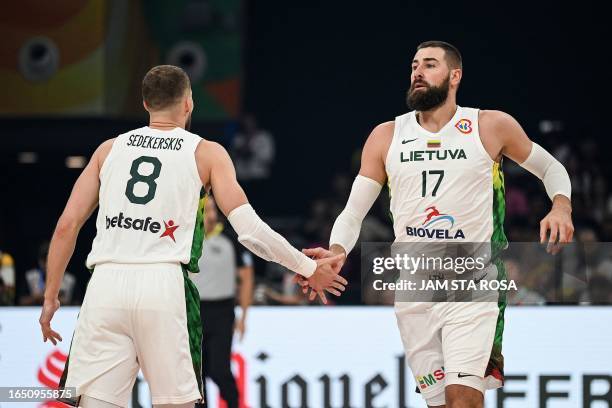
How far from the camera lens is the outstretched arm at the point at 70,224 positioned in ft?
19.0

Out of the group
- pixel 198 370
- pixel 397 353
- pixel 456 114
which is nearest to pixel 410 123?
pixel 456 114

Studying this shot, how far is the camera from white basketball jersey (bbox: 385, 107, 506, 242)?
6488 millimetres

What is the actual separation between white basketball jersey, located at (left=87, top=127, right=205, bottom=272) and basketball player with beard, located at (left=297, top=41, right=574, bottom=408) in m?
1.08

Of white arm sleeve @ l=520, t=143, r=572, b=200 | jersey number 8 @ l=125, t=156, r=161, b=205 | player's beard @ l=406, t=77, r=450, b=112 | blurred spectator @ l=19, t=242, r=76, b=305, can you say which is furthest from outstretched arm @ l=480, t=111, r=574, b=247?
blurred spectator @ l=19, t=242, r=76, b=305

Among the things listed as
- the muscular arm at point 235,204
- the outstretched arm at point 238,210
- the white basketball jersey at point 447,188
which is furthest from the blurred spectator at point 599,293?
the muscular arm at point 235,204

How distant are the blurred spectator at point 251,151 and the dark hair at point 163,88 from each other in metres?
11.9

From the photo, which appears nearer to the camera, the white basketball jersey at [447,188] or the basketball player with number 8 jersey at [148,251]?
the basketball player with number 8 jersey at [148,251]

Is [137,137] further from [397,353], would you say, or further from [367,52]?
[367,52]

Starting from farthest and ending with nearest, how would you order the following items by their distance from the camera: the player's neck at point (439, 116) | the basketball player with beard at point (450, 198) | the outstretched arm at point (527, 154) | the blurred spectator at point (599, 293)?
the blurred spectator at point (599, 293) < the player's neck at point (439, 116) < the outstretched arm at point (527, 154) < the basketball player with beard at point (450, 198)

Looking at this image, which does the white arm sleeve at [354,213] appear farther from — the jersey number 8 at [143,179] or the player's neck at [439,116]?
the jersey number 8 at [143,179]

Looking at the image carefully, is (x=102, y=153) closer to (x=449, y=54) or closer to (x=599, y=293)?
(x=449, y=54)

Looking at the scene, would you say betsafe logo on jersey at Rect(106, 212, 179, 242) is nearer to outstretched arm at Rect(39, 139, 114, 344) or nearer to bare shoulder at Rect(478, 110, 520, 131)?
outstretched arm at Rect(39, 139, 114, 344)

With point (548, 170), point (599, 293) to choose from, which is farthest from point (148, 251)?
point (599, 293)

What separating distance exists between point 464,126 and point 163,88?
1817 mm
